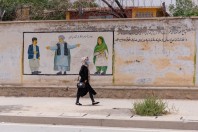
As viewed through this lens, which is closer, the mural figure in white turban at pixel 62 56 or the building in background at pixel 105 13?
the mural figure in white turban at pixel 62 56

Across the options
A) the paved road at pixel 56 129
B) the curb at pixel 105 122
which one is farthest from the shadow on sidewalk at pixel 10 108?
the paved road at pixel 56 129

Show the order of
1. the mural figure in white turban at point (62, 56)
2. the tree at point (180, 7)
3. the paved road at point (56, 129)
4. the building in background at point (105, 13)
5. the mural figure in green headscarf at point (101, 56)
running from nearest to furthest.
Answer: the paved road at point (56, 129) → the mural figure in green headscarf at point (101, 56) → the mural figure in white turban at point (62, 56) → the building in background at point (105, 13) → the tree at point (180, 7)

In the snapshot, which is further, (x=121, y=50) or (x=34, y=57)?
(x=34, y=57)

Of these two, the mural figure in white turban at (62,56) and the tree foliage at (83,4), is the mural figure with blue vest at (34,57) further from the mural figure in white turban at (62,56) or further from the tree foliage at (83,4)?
the tree foliage at (83,4)

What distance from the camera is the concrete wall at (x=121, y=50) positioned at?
1658cm

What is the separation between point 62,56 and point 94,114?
516cm

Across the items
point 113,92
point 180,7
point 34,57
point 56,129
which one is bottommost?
point 56,129

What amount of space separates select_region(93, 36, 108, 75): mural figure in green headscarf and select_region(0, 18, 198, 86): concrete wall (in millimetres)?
154

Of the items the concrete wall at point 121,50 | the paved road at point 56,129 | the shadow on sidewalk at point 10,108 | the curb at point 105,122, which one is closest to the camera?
the paved road at point 56,129

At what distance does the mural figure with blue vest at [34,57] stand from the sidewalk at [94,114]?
174cm

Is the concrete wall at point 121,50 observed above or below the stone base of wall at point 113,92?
A: above

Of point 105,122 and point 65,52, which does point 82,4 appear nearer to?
point 65,52

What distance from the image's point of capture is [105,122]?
12047 millimetres

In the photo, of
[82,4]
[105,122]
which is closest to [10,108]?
[105,122]
